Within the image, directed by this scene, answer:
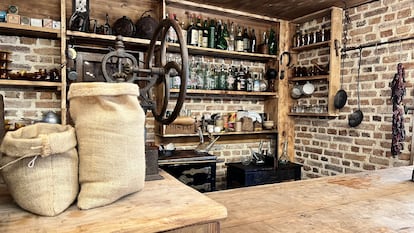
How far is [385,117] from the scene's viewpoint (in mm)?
2738

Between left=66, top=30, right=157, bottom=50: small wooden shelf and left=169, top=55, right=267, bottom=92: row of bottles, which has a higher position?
left=66, top=30, right=157, bottom=50: small wooden shelf

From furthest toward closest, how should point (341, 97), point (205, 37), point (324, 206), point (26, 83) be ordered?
point (205, 37) → point (341, 97) → point (26, 83) → point (324, 206)

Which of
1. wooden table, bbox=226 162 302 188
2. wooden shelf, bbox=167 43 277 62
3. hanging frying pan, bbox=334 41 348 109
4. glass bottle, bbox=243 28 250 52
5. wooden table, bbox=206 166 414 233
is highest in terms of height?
glass bottle, bbox=243 28 250 52

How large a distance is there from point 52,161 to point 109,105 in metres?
0.17

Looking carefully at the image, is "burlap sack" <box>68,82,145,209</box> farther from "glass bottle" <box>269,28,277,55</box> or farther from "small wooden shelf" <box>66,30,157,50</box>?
"glass bottle" <box>269,28,277,55</box>

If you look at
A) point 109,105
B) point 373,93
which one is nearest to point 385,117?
point 373,93

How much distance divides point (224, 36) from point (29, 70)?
201 cm

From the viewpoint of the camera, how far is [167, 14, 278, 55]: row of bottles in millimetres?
3146

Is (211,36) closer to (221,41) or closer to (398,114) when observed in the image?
(221,41)

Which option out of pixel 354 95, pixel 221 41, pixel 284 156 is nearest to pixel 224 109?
pixel 221 41

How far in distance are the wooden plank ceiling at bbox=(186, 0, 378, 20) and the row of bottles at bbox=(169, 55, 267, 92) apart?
2.19ft

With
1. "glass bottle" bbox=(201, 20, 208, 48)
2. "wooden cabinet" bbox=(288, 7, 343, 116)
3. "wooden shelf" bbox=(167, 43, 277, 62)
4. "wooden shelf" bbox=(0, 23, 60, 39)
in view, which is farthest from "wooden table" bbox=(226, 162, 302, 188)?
"wooden shelf" bbox=(0, 23, 60, 39)

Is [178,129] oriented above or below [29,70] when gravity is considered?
below

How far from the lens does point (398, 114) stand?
254cm
